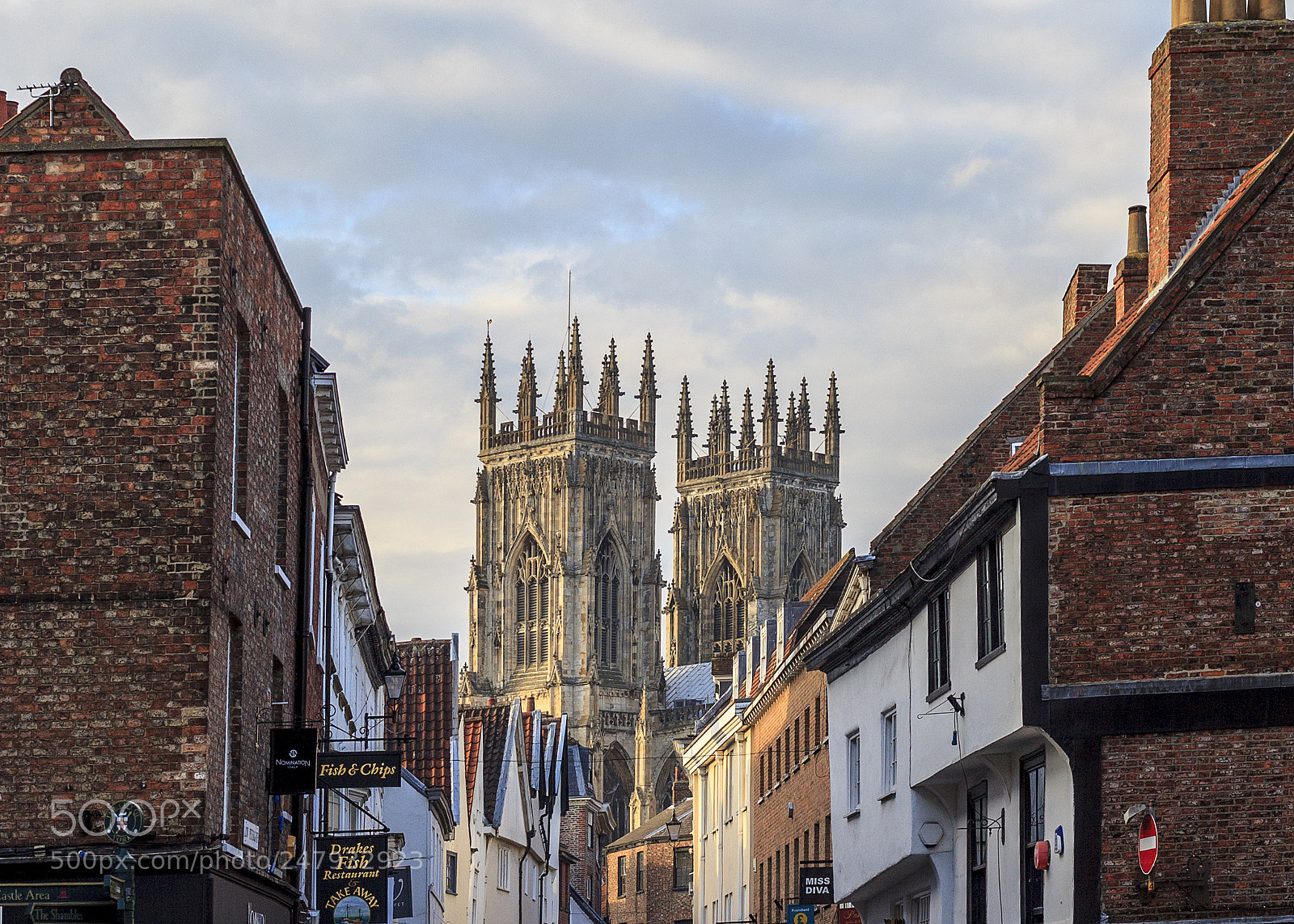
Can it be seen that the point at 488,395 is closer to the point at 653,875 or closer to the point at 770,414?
the point at 770,414

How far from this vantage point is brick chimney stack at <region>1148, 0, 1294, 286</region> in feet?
78.7

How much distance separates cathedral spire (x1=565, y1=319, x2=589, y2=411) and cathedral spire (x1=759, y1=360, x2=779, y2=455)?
569 inches

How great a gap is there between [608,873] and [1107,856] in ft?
255

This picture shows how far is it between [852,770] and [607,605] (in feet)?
335

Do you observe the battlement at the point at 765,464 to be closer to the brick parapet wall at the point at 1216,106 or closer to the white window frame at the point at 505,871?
the white window frame at the point at 505,871

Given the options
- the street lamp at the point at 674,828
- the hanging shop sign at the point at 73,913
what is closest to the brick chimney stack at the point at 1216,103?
the hanging shop sign at the point at 73,913

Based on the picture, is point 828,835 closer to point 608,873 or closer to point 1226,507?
point 1226,507

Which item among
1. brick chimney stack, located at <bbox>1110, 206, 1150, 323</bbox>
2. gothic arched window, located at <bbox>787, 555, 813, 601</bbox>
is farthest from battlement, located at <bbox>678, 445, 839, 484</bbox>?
brick chimney stack, located at <bbox>1110, 206, 1150, 323</bbox>

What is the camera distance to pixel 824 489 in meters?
144

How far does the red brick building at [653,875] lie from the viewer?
87.6m

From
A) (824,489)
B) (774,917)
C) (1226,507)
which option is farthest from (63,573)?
(824,489)

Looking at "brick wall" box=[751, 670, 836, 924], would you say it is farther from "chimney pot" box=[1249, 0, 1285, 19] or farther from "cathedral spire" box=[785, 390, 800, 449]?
"cathedral spire" box=[785, 390, 800, 449]

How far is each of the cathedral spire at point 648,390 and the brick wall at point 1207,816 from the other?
116804mm

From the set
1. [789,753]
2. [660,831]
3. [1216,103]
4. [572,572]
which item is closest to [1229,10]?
[1216,103]
